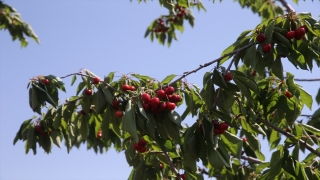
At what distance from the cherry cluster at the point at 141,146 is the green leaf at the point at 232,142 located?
66 centimetres

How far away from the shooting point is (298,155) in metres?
3.07

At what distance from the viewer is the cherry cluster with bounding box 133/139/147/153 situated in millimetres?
3279

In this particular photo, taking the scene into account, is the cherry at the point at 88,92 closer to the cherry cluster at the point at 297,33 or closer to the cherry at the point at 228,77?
the cherry at the point at 228,77

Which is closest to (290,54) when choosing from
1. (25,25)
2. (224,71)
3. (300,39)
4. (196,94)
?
(300,39)

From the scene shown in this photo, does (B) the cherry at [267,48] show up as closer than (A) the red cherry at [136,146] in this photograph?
Yes

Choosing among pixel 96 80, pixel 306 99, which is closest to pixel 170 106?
pixel 96 80

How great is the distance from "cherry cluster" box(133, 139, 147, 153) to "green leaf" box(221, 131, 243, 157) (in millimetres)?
662

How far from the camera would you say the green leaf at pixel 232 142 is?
9.11ft

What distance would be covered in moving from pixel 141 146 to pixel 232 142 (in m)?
0.74

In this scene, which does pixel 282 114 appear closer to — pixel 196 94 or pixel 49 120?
pixel 196 94

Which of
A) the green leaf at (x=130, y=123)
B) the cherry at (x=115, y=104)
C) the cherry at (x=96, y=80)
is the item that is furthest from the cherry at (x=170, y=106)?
the cherry at (x=96, y=80)

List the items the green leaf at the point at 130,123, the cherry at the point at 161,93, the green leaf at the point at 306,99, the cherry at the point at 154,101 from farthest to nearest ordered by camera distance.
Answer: the green leaf at the point at 306,99
the cherry at the point at 161,93
the cherry at the point at 154,101
the green leaf at the point at 130,123

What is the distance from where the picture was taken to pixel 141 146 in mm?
3299

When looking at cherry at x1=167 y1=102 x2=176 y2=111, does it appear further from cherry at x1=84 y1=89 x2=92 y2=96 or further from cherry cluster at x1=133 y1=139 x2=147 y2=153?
cherry at x1=84 y1=89 x2=92 y2=96
